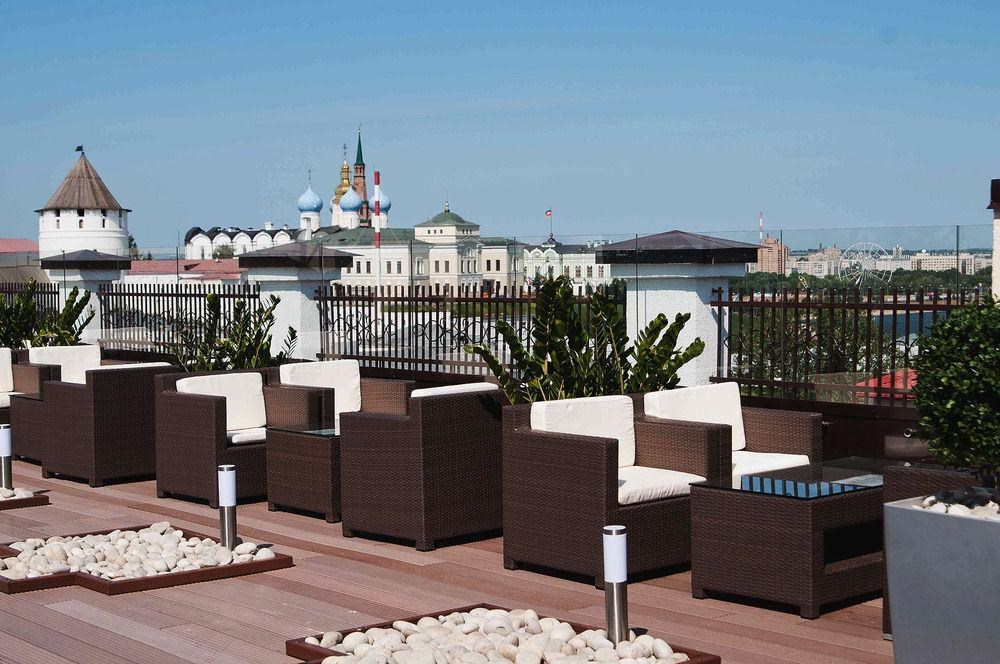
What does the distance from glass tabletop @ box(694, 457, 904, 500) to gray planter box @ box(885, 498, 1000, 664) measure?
112 centimetres

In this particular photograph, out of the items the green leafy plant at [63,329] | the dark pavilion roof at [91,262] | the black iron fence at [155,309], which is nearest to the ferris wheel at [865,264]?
the black iron fence at [155,309]

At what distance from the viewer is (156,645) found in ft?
16.3

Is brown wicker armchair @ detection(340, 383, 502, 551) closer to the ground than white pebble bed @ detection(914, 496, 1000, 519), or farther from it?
closer to the ground

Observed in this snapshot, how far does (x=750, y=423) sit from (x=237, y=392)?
3.66m

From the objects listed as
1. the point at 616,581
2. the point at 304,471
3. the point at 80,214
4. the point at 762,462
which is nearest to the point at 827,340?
the point at 762,462

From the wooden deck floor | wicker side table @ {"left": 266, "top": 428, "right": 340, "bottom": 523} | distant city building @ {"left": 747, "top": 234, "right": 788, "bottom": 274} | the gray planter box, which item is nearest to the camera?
the gray planter box

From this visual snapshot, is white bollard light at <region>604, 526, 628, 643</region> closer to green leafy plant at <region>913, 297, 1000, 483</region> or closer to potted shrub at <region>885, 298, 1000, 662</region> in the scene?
potted shrub at <region>885, 298, 1000, 662</region>

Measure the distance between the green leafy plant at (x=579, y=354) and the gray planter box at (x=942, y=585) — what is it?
3156 mm

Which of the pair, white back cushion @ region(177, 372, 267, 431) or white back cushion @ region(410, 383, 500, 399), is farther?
white back cushion @ region(177, 372, 267, 431)

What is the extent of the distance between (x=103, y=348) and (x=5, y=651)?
9.89 meters

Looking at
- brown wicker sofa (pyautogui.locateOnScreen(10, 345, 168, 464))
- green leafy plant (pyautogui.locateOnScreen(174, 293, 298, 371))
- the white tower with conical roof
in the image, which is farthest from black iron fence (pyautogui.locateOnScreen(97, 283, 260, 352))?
the white tower with conical roof

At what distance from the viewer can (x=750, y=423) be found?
273 inches

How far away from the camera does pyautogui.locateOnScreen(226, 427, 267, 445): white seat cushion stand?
8.40 meters

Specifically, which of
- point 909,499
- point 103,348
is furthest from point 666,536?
point 103,348
